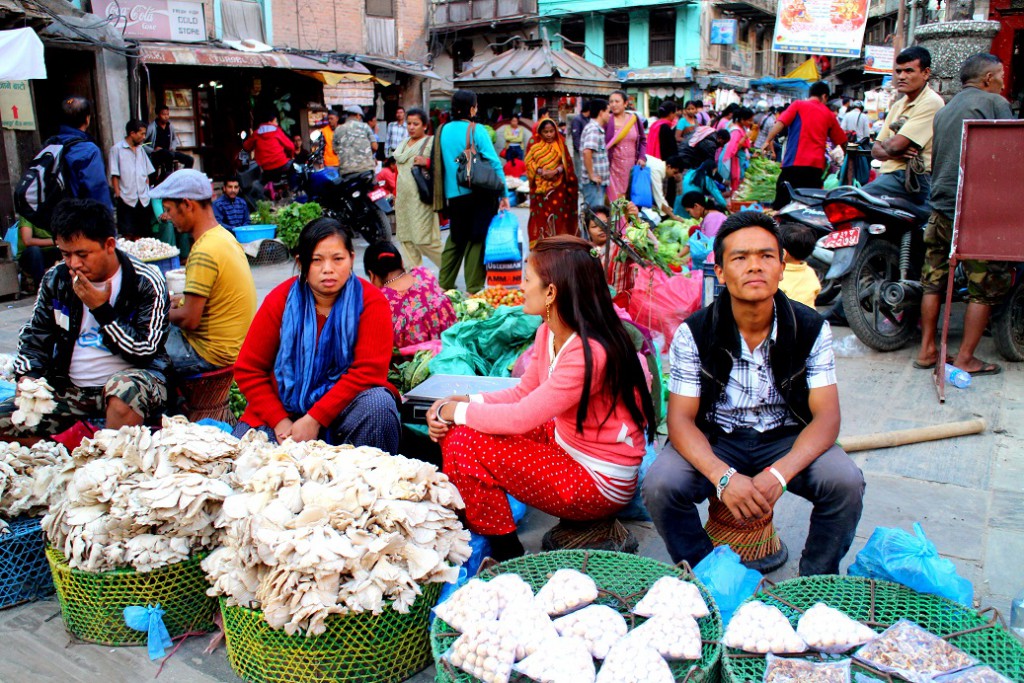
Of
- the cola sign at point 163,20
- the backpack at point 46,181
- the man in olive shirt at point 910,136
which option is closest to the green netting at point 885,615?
the man in olive shirt at point 910,136

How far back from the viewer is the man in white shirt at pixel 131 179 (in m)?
8.75

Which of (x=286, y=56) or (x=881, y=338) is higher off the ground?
(x=286, y=56)

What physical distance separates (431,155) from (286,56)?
9509 millimetres

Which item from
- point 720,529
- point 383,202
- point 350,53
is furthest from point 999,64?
point 350,53

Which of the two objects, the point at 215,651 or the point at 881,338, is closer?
the point at 215,651

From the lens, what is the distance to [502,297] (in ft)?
17.5

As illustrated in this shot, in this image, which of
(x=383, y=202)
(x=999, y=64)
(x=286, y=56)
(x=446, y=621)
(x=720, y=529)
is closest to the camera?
(x=446, y=621)

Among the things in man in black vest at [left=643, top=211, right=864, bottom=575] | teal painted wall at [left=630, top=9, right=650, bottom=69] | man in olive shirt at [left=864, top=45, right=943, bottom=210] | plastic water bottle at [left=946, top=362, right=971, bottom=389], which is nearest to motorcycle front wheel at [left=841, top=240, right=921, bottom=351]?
man in olive shirt at [left=864, top=45, right=943, bottom=210]

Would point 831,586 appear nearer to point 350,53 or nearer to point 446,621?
point 446,621

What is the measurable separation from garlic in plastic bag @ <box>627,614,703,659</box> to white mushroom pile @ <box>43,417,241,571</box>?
142cm

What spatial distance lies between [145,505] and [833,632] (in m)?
2.06

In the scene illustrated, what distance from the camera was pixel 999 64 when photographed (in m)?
4.88

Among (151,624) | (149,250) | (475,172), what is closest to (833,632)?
(151,624)

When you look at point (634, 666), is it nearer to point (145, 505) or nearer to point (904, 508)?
point (145, 505)
